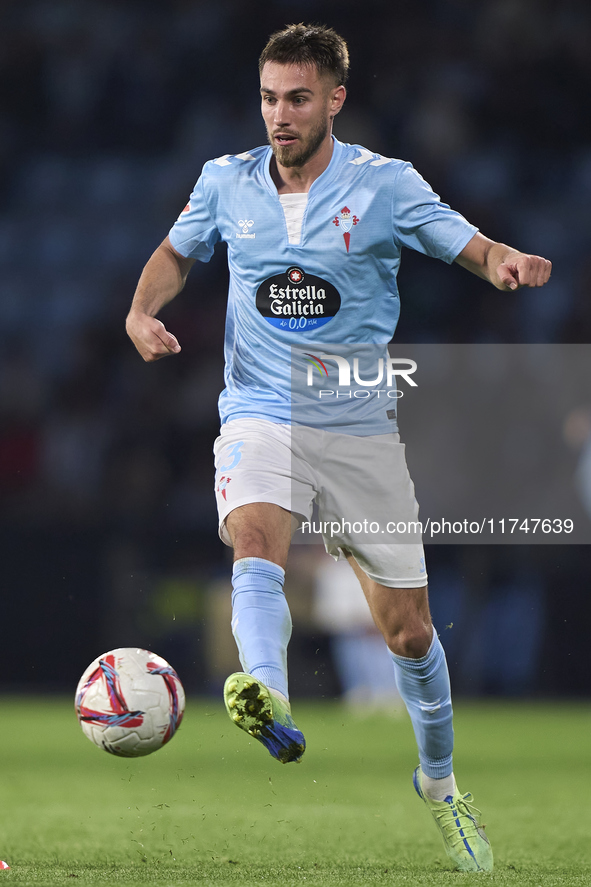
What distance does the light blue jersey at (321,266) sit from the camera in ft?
14.8

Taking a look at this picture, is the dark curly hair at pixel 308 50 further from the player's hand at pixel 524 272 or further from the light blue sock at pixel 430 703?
the light blue sock at pixel 430 703

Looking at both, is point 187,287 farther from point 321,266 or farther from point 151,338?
point 151,338

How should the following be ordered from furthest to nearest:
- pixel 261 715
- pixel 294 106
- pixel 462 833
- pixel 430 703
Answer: pixel 430 703
pixel 462 833
pixel 294 106
pixel 261 715

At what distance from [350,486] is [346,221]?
3.09ft

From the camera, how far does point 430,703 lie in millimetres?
4770

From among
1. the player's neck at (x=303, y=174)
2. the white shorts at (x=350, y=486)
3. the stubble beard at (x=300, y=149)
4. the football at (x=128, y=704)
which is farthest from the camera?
the player's neck at (x=303, y=174)

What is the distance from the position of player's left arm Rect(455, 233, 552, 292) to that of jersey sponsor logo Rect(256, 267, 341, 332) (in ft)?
1.57

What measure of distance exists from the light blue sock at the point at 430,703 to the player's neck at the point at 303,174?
5.57ft

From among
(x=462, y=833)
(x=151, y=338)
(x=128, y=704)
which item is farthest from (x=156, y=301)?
(x=462, y=833)

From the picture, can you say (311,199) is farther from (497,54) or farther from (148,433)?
(497,54)

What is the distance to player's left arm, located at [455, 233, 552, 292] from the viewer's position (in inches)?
156

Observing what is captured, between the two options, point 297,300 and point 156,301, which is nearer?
point 297,300

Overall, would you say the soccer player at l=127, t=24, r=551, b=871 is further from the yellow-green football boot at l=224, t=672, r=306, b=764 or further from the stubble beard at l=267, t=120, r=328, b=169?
the yellow-green football boot at l=224, t=672, r=306, b=764

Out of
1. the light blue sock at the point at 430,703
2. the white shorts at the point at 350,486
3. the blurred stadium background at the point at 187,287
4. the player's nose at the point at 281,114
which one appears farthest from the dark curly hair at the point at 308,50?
the blurred stadium background at the point at 187,287
